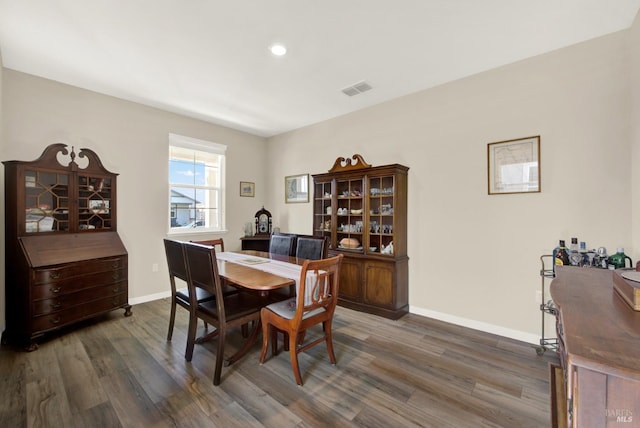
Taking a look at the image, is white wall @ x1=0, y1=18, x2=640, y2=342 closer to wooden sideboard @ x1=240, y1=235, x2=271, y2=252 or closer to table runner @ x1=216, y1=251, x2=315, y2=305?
wooden sideboard @ x1=240, y1=235, x2=271, y2=252

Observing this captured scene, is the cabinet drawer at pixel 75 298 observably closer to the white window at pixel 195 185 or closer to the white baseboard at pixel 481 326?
the white window at pixel 195 185

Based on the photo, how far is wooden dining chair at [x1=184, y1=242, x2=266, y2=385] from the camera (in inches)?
80.4

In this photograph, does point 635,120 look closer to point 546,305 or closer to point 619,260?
point 619,260

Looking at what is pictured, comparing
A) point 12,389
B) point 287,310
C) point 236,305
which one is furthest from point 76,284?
point 287,310

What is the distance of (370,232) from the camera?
11.9 ft

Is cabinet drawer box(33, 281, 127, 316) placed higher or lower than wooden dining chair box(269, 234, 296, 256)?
lower

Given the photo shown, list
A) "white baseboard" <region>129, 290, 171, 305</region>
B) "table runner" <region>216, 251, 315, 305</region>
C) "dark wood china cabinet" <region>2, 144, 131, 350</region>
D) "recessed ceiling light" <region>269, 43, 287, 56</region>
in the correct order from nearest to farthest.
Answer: "table runner" <region>216, 251, 315, 305</region> → "recessed ceiling light" <region>269, 43, 287, 56</region> → "dark wood china cabinet" <region>2, 144, 131, 350</region> → "white baseboard" <region>129, 290, 171, 305</region>

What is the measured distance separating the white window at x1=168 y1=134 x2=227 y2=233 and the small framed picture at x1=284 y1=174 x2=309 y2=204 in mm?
1112

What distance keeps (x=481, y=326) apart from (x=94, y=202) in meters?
4.55

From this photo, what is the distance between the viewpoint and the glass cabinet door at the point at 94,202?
10.3 feet

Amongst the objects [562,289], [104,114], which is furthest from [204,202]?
[562,289]

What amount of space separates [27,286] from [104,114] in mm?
2135

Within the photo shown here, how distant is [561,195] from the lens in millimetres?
2506

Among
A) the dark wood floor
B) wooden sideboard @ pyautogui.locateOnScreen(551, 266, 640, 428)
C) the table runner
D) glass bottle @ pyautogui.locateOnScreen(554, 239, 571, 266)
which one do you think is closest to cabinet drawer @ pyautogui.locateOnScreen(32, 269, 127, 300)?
the dark wood floor
